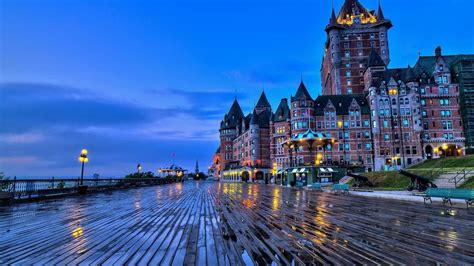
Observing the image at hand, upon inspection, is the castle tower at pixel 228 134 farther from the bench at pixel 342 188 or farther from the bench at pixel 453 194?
the bench at pixel 453 194

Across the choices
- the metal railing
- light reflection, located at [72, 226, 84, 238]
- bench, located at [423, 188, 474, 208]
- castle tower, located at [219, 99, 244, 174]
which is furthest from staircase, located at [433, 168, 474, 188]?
castle tower, located at [219, 99, 244, 174]

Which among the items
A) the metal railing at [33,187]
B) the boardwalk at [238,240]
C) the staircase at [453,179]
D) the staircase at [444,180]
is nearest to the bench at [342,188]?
the staircase at [453,179]

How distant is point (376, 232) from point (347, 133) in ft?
225

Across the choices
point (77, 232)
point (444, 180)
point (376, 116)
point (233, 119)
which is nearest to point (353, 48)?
point (376, 116)

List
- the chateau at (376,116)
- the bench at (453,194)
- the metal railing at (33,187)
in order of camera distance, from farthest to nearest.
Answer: the chateau at (376,116)
the metal railing at (33,187)
the bench at (453,194)

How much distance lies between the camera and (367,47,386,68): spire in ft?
254

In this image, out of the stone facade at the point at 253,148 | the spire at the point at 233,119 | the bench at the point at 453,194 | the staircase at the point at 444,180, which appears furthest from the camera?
the spire at the point at 233,119

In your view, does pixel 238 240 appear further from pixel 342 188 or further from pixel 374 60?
pixel 374 60

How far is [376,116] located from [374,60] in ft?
65.1

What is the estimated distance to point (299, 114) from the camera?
73250mm

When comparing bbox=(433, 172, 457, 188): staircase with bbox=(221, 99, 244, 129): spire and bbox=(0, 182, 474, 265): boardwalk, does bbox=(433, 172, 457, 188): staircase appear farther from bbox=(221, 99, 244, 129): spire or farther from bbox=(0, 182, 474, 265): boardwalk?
bbox=(221, 99, 244, 129): spire

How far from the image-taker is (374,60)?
258ft

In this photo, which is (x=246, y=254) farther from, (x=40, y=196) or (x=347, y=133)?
(x=347, y=133)

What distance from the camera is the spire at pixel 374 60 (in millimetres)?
77375
